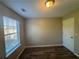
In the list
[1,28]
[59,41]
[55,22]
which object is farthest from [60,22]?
[1,28]

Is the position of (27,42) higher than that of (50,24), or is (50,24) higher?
(50,24)

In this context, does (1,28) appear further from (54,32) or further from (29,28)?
(54,32)

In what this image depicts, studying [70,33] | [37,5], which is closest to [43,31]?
[70,33]

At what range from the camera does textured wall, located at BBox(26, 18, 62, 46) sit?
19.6 ft

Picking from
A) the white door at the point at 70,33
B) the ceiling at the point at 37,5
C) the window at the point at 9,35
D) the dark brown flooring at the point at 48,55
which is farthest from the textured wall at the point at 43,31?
the ceiling at the point at 37,5

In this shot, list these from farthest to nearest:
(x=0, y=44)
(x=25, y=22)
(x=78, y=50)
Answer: (x=25, y=22) < (x=78, y=50) < (x=0, y=44)

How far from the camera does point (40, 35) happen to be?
6059 millimetres

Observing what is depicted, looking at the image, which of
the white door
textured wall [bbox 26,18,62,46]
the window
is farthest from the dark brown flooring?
textured wall [bbox 26,18,62,46]

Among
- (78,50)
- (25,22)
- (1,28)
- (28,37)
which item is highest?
(25,22)

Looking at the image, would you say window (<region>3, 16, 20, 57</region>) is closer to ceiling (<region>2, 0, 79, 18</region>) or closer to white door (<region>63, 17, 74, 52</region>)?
ceiling (<region>2, 0, 79, 18</region>)

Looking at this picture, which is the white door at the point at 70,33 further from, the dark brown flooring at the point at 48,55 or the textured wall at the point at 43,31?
the textured wall at the point at 43,31

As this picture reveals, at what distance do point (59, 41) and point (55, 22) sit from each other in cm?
139

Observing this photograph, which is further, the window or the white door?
the white door

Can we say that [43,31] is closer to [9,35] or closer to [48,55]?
[48,55]
